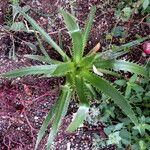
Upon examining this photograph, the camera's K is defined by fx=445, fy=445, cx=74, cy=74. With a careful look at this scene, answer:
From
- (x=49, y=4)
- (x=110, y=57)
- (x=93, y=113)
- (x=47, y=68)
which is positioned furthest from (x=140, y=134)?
(x=49, y=4)

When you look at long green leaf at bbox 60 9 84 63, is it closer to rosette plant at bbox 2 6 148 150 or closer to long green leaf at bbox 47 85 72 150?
rosette plant at bbox 2 6 148 150

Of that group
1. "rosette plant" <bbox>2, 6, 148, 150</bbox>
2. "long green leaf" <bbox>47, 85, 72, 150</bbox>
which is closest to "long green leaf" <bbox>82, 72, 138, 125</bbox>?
"rosette plant" <bbox>2, 6, 148, 150</bbox>

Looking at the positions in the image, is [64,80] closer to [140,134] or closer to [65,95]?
[65,95]

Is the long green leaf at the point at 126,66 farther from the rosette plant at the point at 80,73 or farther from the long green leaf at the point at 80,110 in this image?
the long green leaf at the point at 80,110

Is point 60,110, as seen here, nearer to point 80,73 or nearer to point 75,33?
point 80,73

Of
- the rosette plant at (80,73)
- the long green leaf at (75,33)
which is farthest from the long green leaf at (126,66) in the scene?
the long green leaf at (75,33)
